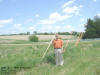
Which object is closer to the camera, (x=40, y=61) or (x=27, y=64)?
(x=27, y=64)

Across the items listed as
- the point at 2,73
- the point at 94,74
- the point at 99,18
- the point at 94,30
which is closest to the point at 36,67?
the point at 2,73

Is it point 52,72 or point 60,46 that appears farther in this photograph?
point 60,46

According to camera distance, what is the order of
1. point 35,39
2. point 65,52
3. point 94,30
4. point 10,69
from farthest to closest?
1. point 35,39
2. point 94,30
3. point 65,52
4. point 10,69

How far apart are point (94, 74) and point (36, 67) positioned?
2.89 metres

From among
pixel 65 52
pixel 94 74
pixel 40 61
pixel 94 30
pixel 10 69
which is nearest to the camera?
pixel 94 74

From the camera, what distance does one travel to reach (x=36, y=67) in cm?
784

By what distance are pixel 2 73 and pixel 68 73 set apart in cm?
255

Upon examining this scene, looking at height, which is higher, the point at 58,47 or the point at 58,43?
the point at 58,43

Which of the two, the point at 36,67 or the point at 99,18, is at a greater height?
the point at 99,18

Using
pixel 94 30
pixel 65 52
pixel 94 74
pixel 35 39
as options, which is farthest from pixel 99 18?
pixel 94 74

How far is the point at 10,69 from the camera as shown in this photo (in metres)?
6.82

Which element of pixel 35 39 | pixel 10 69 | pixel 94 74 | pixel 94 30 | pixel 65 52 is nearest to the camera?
pixel 94 74

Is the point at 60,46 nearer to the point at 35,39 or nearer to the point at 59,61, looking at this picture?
the point at 59,61

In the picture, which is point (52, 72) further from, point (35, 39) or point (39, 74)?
point (35, 39)
